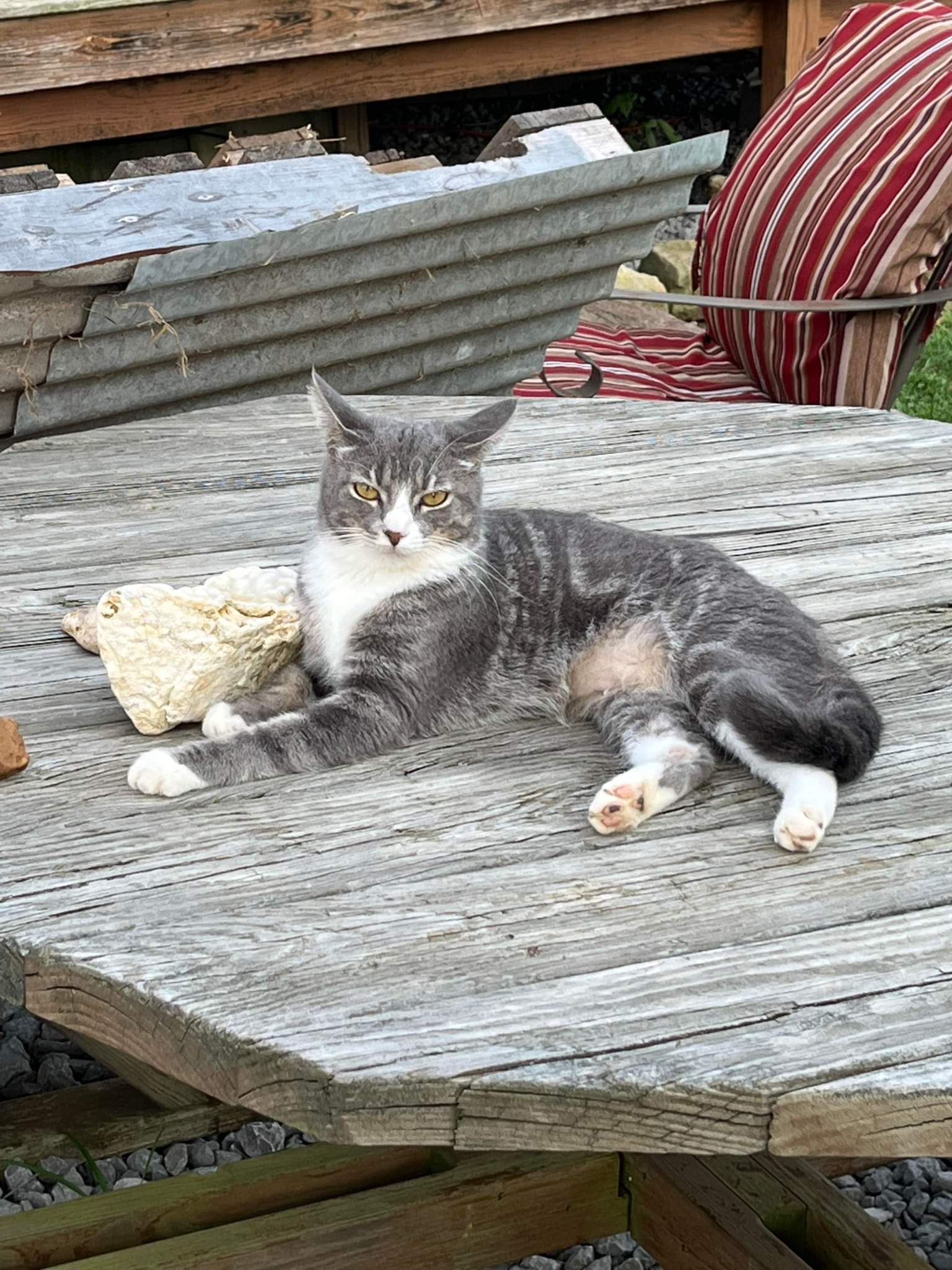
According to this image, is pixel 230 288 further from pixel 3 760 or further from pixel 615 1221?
pixel 615 1221

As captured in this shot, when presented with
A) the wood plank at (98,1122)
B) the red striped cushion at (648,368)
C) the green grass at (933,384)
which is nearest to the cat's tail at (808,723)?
the wood plank at (98,1122)

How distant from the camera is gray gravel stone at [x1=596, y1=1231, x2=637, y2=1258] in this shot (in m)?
2.52

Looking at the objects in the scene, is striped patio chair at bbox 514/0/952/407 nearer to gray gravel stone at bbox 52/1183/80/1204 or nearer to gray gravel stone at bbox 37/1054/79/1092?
gray gravel stone at bbox 37/1054/79/1092

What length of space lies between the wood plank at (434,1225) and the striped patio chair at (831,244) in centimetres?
237

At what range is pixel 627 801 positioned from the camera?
1623mm

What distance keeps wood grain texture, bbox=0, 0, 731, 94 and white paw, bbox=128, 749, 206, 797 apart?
444cm

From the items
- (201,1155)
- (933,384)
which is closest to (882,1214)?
(201,1155)

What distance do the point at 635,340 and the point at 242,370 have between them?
6.31ft

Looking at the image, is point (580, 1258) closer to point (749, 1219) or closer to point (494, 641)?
point (749, 1219)

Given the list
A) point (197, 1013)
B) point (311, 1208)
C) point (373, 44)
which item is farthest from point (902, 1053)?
point (373, 44)

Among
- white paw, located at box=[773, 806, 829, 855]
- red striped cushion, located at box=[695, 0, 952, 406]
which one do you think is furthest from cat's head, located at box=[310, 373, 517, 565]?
red striped cushion, located at box=[695, 0, 952, 406]

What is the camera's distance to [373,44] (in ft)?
19.7

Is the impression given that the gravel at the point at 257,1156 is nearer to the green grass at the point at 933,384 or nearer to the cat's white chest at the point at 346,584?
the cat's white chest at the point at 346,584

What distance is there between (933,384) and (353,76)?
2845mm
